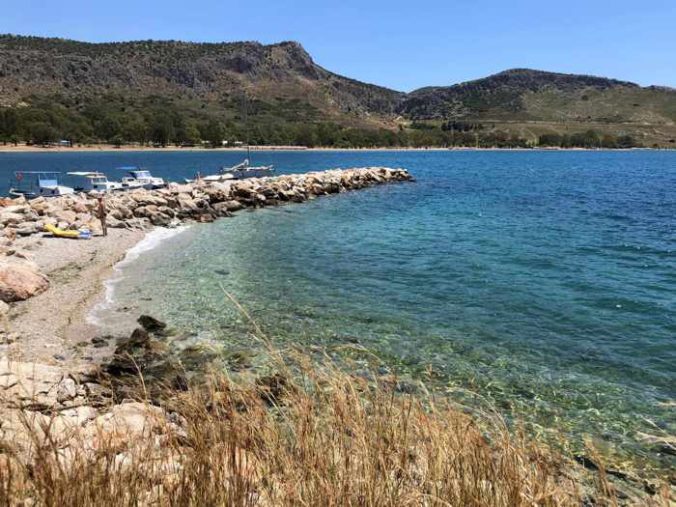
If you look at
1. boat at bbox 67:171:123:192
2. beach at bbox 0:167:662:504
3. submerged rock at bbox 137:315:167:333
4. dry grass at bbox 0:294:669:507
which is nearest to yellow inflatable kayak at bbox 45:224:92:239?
beach at bbox 0:167:662:504

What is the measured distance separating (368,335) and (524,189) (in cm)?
4782

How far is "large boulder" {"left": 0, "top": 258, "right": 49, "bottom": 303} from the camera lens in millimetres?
15219

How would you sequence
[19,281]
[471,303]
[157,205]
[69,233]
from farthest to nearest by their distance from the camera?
[157,205] < [69,233] < [19,281] < [471,303]

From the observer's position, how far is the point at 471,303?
15172mm

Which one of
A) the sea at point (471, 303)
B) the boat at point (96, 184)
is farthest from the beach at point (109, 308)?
the boat at point (96, 184)

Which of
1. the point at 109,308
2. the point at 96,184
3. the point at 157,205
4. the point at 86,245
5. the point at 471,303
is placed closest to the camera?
the point at 109,308

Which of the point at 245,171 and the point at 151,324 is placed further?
the point at 245,171

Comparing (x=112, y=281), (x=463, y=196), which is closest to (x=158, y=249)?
(x=112, y=281)

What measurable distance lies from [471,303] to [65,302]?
39.8ft

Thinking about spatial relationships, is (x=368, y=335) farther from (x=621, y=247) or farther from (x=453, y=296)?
(x=621, y=247)

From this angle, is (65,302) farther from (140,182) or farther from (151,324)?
(140,182)

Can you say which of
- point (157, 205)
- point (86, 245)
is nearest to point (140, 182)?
point (157, 205)

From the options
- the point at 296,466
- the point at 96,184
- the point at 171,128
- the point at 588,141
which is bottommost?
the point at 96,184

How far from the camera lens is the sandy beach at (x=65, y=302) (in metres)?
11.4
